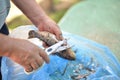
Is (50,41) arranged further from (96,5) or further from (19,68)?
(96,5)

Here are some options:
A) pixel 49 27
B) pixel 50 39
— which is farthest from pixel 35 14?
pixel 50 39

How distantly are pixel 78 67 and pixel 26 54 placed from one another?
457 mm

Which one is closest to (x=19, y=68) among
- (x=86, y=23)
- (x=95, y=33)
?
(x=95, y=33)

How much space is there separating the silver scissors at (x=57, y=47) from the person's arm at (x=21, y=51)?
0.54ft

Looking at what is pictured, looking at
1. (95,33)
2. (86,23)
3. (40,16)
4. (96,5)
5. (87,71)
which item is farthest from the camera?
(96,5)

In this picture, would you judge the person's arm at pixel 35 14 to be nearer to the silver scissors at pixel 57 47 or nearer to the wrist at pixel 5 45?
the silver scissors at pixel 57 47

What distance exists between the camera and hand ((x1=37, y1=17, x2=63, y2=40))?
62.9 inches

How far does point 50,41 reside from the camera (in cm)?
148

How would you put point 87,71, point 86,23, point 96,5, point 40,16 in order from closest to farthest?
point 87,71
point 40,16
point 86,23
point 96,5

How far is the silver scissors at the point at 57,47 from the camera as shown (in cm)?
140

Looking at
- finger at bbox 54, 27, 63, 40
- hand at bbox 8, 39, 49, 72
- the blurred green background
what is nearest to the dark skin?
hand at bbox 8, 39, 49, 72

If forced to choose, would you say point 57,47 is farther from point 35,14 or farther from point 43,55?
point 35,14

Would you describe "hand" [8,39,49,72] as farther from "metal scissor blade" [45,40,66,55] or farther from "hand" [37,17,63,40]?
"hand" [37,17,63,40]

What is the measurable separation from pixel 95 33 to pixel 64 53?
835 mm
